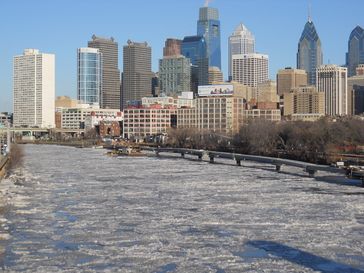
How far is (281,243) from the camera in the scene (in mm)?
23484

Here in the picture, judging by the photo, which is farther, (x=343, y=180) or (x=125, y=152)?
(x=125, y=152)

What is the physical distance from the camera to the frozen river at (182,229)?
20.2m

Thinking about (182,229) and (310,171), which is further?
(310,171)

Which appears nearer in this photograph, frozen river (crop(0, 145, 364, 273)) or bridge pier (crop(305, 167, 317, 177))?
frozen river (crop(0, 145, 364, 273))

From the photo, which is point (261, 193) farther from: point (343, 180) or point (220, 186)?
point (343, 180)

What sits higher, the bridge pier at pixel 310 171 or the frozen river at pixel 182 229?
the bridge pier at pixel 310 171

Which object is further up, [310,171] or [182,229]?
[310,171]

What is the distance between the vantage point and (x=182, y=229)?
87.5 feet

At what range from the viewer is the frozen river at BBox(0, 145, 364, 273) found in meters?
20.2

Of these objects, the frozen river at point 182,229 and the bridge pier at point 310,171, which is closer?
the frozen river at point 182,229

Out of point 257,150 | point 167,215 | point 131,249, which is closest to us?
point 131,249

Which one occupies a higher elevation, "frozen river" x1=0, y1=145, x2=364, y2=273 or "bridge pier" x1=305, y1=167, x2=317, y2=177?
"bridge pier" x1=305, y1=167, x2=317, y2=177

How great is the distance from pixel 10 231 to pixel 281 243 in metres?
11.1

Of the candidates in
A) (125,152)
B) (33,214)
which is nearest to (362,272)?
(33,214)
